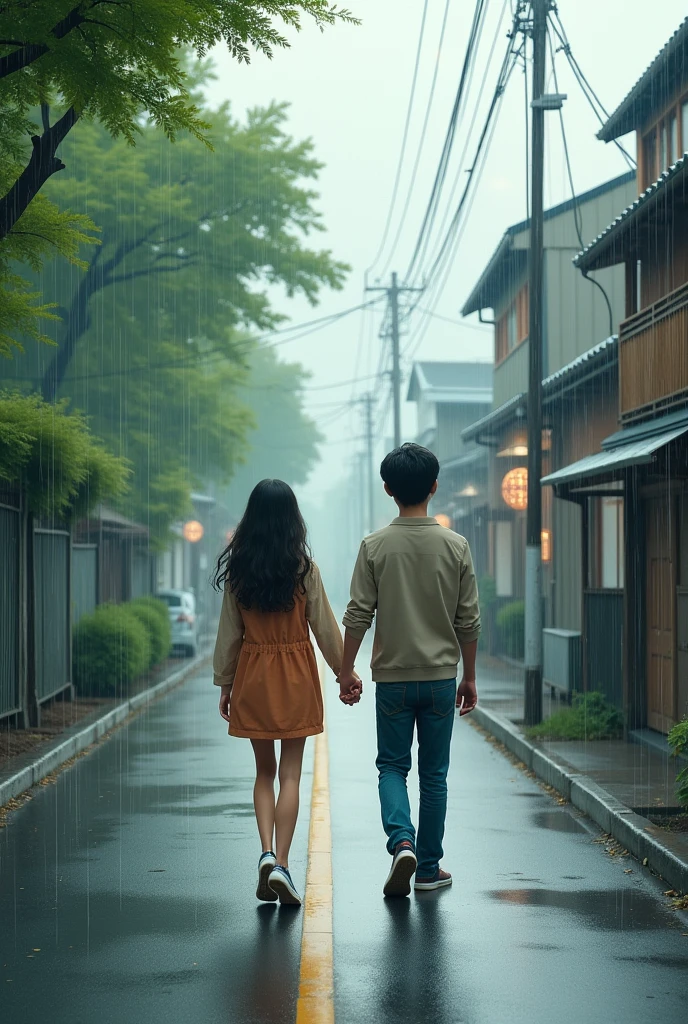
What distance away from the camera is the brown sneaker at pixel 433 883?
6.80 meters

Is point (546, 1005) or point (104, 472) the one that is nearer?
point (546, 1005)

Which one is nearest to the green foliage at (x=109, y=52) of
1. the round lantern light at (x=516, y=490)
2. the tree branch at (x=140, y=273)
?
the round lantern light at (x=516, y=490)

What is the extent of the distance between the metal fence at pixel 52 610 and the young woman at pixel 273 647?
8761 mm

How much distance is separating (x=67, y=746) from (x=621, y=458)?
5890 millimetres

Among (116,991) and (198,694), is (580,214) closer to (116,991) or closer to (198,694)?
(198,694)

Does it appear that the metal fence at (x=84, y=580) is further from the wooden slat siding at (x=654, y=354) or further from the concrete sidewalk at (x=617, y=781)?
the wooden slat siding at (x=654, y=354)

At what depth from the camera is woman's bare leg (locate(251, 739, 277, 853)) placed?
21.2ft

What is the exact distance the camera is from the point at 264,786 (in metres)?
6.53

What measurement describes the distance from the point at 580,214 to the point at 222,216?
279 inches

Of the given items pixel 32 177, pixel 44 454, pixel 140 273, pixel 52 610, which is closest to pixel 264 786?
pixel 32 177

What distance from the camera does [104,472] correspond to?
47.3ft

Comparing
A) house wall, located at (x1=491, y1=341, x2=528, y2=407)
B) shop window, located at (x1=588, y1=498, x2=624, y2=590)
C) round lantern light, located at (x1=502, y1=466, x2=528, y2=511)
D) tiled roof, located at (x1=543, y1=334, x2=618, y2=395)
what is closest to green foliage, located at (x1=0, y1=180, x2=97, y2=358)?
tiled roof, located at (x1=543, y1=334, x2=618, y2=395)

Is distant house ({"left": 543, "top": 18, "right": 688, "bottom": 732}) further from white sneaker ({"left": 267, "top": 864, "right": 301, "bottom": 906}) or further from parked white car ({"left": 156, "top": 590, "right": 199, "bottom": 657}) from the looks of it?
parked white car ({"left": 156, "top": 590, "right": 199, "bottom": 657})

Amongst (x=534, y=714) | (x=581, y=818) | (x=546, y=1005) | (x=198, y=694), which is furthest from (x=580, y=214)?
(x=546, y=1005)
